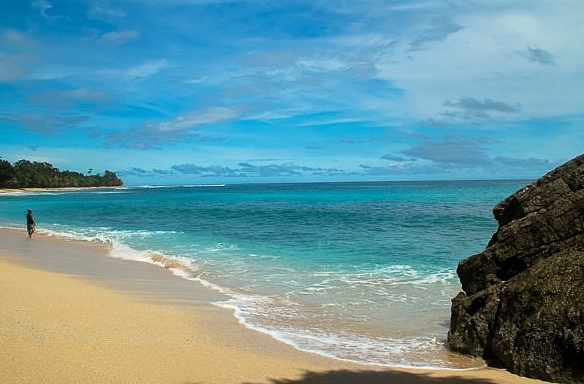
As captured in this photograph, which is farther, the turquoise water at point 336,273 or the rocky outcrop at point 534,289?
the turquoise water at point 336,273

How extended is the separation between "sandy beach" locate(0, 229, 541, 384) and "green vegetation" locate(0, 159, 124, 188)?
136 metres

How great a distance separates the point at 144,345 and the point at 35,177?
6551 inches

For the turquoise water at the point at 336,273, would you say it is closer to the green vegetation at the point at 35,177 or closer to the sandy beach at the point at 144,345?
the sandy beach at the point at 144,345

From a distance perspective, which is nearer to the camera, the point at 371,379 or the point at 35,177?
the point at 371,379

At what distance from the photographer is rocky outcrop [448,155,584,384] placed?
6.34m

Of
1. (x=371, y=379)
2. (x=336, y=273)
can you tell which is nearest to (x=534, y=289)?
(x=371, y=379)

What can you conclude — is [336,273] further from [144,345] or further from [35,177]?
[35,177]

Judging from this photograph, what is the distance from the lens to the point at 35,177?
5969 inches

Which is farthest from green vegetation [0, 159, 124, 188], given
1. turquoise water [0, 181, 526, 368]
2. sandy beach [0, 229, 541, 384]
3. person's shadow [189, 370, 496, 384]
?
person's shadow [189, 370, 496, 384]

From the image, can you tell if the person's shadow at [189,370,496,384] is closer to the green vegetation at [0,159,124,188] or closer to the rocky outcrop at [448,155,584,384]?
the rocky outcrop at [448,155,584,384]

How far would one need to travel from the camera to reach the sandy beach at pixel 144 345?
6.41 metres

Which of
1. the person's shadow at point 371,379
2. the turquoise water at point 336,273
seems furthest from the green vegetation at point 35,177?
the person's shadow at point 371,379

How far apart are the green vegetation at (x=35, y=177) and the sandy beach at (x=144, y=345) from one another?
447 feet

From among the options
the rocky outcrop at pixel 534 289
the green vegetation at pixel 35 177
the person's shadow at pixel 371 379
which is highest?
the green vegetation at pixel 35 177
